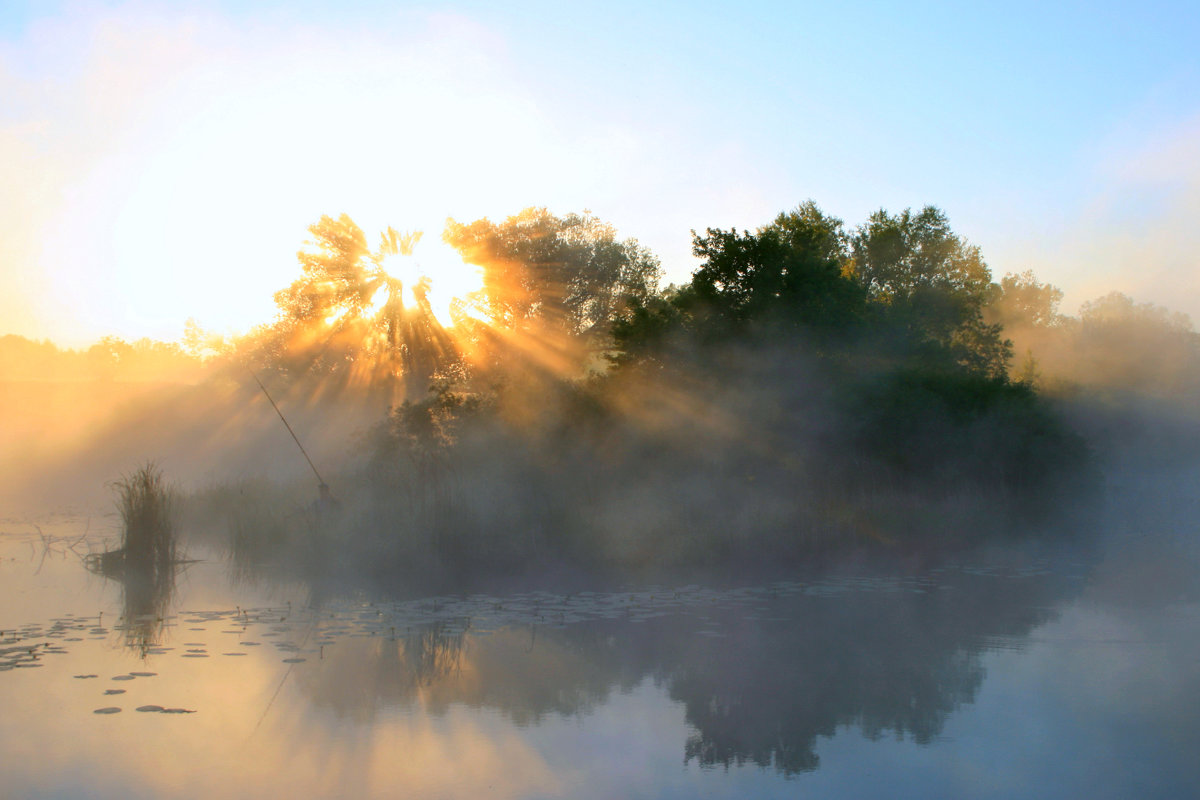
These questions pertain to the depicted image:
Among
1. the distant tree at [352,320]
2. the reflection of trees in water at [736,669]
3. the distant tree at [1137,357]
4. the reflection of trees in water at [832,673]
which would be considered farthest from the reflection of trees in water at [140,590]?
the distant tree at [1137,357]

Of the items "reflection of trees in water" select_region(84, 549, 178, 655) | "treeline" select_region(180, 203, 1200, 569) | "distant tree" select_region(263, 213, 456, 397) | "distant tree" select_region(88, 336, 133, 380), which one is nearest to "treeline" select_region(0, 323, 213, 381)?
"distant tree" select_region(88, 336, 133, 380)

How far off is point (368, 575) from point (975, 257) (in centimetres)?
5528

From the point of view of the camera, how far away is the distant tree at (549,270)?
A: 54719 millimetres

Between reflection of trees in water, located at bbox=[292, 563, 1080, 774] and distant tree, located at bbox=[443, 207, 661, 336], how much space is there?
42975 mm

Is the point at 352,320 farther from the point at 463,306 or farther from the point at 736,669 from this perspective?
the point at 736,669

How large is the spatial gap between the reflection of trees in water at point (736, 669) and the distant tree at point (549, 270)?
43.0 m

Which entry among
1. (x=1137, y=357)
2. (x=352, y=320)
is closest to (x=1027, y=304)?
(x=1137, y=357)

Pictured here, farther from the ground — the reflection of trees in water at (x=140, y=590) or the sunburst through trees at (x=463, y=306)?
the sunburst through trees at (x=463, y=306)

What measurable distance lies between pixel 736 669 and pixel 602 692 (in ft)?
5.20

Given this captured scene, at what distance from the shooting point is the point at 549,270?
54562mm

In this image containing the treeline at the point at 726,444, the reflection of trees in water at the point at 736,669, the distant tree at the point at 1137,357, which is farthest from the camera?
the distant tree at the point at 1137,357

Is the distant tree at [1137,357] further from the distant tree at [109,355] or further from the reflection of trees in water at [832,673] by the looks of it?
the distant tree at [109,355]

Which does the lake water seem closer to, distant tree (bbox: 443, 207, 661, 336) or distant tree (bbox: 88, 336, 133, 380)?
distant tree (bbox: 443, 207, 661, 336)

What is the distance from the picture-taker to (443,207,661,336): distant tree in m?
54.7
